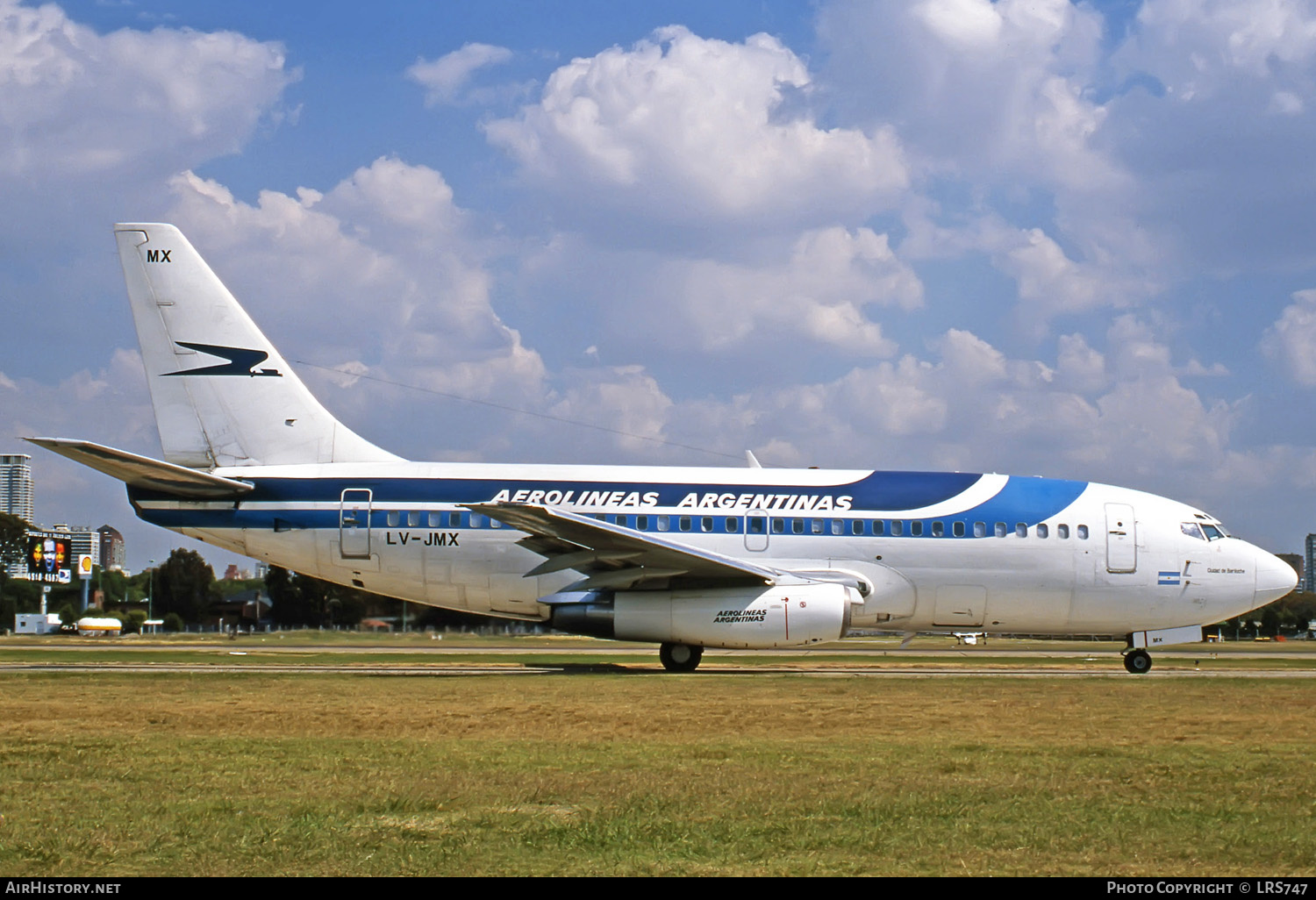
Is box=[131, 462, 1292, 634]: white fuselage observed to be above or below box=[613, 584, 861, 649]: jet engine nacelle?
above

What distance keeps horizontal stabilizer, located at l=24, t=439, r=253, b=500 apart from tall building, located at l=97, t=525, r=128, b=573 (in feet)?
492

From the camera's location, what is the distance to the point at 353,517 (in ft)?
73.2

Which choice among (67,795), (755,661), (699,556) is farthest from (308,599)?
(67,795)

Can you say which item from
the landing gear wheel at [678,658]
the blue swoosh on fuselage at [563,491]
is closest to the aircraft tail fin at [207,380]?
the blue swoosh on fuselage at [563,491]

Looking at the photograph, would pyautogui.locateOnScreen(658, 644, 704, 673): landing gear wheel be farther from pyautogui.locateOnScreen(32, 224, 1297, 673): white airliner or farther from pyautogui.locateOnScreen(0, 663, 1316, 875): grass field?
pyautogui.locateOnScreen(0, 663, 1316, 875): grass field

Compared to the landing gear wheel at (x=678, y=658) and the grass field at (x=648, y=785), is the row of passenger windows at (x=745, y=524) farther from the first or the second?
the grass field at (x=648, y=785)

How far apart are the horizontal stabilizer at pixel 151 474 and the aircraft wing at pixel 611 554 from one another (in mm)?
5084

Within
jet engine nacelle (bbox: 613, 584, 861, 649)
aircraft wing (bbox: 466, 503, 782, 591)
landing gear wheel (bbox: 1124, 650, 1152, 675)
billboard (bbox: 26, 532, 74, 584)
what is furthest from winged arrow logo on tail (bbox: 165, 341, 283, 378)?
billboard (bbox: 26, 532, 74, 584)

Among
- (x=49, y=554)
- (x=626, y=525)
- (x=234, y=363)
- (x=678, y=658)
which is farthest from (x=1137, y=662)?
(x=49, y=554)

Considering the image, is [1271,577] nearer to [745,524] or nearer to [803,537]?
[803,537]

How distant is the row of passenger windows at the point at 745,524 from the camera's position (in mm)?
22328

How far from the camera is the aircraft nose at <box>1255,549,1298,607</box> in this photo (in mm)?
23453

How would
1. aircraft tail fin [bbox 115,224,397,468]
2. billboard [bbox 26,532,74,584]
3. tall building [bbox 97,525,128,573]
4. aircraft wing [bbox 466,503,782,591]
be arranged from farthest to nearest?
tall building [bbox 97,525,128,573], billboard [bbox 26,532,74,584], aircraft tail fin [bbox 115,224,397,468], aircraft wing [bbox 466,503,782,591]

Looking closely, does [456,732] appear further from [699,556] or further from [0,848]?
[699,556]
